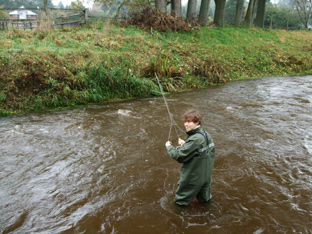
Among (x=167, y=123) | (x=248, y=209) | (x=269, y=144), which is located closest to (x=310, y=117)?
(x=269, y=144)

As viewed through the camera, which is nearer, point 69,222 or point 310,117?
point 69,222

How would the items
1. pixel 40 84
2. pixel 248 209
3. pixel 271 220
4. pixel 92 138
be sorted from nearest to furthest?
pixel 271 220 < pixel 248 209 < pixel 92 138 < pixel 40 84

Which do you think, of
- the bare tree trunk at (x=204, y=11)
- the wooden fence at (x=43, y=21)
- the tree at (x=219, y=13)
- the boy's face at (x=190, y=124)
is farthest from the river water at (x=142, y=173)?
the tree at (x=219, y=13)

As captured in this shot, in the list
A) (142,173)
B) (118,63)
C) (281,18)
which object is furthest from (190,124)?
(281,18)

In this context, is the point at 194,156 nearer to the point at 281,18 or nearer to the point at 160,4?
the point at 160,4

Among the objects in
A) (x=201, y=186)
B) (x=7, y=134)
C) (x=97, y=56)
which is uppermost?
(x=97, y=56)

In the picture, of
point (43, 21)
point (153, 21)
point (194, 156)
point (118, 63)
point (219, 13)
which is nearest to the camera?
point (194, 156)

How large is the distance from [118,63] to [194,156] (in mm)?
8723

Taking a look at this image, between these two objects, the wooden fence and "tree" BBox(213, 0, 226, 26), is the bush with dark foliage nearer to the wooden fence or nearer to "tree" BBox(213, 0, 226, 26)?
the wooden fence

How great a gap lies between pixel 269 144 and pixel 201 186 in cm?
323

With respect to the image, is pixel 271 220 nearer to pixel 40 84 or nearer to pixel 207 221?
pixel 207 221

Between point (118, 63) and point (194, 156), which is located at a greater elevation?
point (118, 63)

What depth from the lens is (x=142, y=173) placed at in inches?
A: 186

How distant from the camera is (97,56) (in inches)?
450
